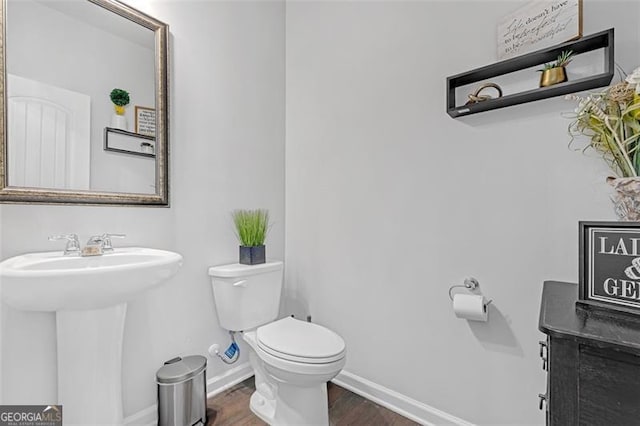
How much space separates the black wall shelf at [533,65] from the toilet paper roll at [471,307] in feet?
2.63

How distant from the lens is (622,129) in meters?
0.91

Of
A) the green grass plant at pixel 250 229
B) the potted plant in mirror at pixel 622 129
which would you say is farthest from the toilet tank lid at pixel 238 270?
the potted plant in mirror at pixel 622 129

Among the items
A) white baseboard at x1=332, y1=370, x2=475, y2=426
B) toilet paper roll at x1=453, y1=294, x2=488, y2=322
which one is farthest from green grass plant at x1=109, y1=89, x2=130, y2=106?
white baseboard at x1=332, y1=370, x2=475, y2=426

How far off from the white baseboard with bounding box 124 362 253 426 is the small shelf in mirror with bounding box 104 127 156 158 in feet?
4.04

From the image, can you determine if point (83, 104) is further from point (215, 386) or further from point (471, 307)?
point (471, 307)

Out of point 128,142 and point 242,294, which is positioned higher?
point 128,142

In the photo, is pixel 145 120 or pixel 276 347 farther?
pixel 145 120

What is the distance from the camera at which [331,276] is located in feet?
6.39

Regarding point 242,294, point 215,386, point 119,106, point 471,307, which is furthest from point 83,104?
point 471,307

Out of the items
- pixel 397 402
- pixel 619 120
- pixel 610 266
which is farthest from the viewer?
pixel 397 402

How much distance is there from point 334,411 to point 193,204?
1326mm

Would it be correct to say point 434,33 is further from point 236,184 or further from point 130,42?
point 130,42

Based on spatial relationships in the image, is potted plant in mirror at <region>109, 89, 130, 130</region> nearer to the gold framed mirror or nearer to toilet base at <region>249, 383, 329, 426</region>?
the gold framed mirror

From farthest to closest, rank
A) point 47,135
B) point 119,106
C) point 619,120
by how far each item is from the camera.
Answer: point 119,106, point 47,135, point 619,120
